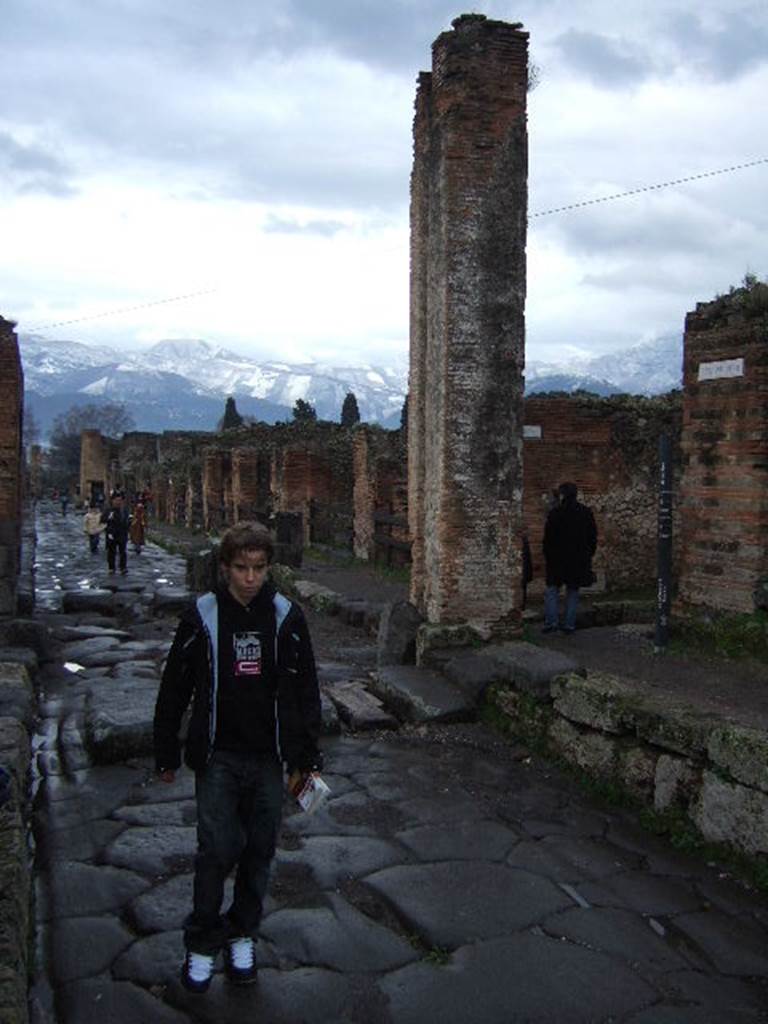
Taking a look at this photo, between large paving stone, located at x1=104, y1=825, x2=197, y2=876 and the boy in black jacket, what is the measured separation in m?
0.94

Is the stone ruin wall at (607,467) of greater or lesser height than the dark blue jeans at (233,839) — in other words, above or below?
above

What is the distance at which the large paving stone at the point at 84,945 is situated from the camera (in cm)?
328

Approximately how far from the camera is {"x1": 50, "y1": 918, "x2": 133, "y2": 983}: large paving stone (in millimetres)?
3277

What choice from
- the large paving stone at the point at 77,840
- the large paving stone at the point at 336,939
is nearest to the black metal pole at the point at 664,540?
the large paving stone at the point at 336,939

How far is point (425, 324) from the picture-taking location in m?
7.97

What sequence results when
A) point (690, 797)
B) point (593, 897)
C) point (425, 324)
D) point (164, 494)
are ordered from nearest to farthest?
point (593, 897), point (690, 797), point (425, 324), point (164, 494)

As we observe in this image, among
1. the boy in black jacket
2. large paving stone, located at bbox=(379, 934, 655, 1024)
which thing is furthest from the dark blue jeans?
large paving stone, located at bbox=(379, 934, 655, 1024)

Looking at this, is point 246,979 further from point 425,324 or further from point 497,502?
point 425,324

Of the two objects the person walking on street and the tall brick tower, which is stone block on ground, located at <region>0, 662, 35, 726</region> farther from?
the person walking on street

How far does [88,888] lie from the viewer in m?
3.95

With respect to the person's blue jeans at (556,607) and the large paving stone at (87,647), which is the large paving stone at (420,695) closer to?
the person's blue jeans at (556,607)

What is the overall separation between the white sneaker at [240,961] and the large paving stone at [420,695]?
3.20 metres

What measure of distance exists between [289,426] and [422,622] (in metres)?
23.2

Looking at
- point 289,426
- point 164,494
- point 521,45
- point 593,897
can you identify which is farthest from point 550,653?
point 164,494
